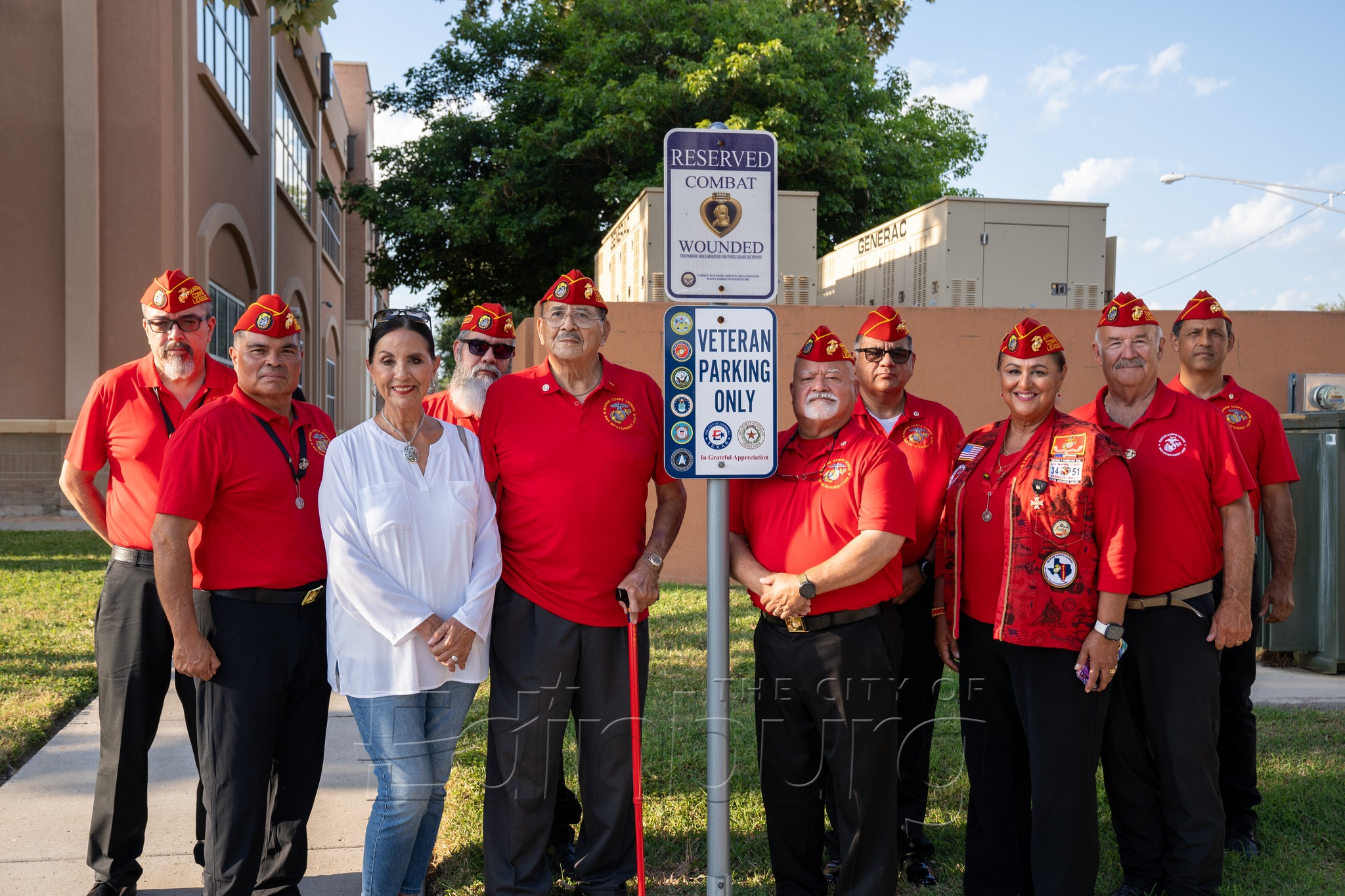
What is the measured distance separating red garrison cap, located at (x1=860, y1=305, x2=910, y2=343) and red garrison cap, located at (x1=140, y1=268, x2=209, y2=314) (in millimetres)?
2633

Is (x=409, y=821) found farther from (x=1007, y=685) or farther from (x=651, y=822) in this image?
(x=1007, y=685)

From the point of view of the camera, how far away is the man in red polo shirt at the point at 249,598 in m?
3.28

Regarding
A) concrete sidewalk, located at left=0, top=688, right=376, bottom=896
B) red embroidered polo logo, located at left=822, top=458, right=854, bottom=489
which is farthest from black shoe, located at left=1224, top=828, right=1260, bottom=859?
concrete sidewalk, located at left=0, top=688, right=376, bottom=896

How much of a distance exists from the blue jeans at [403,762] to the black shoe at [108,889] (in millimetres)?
1019

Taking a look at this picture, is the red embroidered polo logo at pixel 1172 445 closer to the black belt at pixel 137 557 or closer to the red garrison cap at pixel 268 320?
the red garrison cap at pixel 268 320

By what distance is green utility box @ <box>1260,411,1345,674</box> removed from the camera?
6.83 meters

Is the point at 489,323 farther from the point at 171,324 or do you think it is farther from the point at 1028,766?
the point at 1028,766

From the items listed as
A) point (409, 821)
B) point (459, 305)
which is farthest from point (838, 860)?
point (459, 305)

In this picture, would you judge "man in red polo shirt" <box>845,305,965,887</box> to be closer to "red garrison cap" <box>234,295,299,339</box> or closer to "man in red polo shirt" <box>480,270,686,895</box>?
"man in red polo shirt" <box>480,270,686,895</box>

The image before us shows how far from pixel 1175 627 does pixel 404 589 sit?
275 cm

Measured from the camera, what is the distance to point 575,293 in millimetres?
3621

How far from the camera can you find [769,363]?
3.14m

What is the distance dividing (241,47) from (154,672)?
17319mm

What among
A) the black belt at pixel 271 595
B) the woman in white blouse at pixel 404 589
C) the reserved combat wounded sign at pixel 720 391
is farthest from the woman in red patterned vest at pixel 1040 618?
the black belt at pixel 271 595
